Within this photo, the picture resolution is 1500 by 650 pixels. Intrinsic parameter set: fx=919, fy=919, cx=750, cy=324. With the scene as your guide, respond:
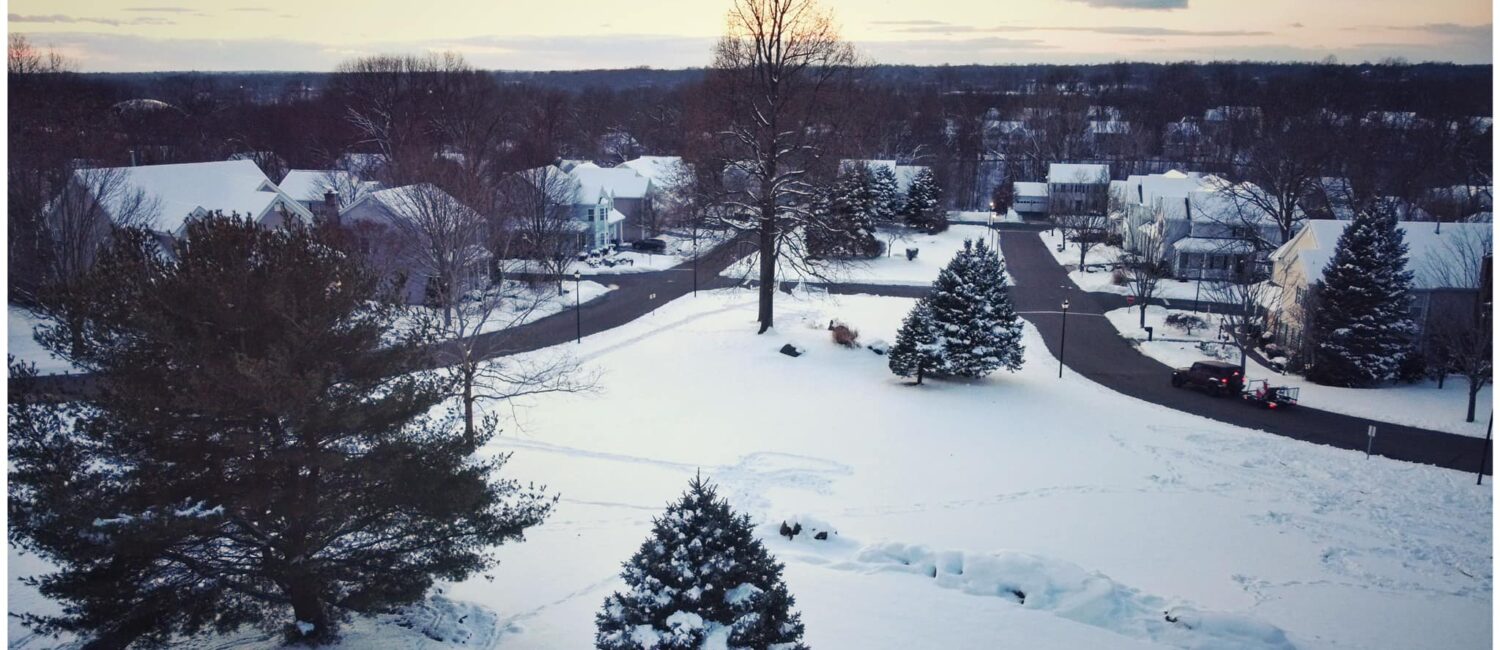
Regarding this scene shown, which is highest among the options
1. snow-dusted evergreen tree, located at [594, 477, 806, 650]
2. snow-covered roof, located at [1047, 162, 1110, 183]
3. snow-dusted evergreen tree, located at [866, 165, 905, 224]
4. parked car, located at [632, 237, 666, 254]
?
snow-covered roof, located at [1047, 162, 1110, 183]

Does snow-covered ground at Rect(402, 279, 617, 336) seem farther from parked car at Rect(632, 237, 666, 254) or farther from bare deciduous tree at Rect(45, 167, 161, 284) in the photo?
parked car at Rect(632, 237, 666, 254)

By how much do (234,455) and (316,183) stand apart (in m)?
35.4

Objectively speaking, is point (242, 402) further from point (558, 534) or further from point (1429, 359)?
point (1429, 359)

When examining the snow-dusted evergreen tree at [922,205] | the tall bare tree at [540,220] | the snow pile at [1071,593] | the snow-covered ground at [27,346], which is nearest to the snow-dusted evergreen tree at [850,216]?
the snow-dusted evergreen tree at [922,205]

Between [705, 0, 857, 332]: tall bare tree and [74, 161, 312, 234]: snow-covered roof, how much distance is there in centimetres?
1397

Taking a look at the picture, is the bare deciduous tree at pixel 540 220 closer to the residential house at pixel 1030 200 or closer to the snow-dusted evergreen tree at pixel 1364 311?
the snow-dusted evergreen tree at pixel 1364 311

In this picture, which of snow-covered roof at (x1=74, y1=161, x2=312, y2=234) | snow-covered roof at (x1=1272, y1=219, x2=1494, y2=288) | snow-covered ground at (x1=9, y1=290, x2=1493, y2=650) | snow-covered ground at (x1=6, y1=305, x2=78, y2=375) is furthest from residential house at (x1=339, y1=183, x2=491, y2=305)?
snow-covered roof at (x1=1272, y1=219, x2=1494, y2=288)

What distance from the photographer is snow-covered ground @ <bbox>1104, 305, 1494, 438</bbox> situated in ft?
63.4

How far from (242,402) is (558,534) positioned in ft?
17.9

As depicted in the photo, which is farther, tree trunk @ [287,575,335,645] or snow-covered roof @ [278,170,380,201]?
snow-covered roof @ [278,170,380,201]

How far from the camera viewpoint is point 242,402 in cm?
765

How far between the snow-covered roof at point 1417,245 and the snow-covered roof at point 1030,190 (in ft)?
116

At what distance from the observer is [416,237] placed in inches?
888

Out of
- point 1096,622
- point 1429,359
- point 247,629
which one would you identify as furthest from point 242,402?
point 1429,359
